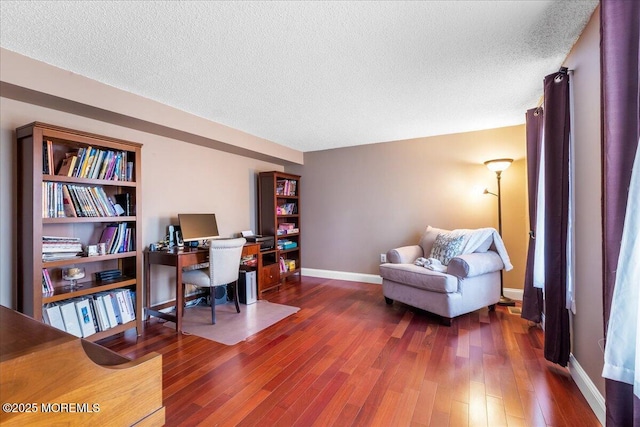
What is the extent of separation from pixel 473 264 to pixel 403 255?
80 cm

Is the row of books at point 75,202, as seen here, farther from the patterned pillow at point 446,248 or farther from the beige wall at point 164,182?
the patterned pillow at point 446,248

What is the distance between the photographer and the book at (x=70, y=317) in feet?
6.86

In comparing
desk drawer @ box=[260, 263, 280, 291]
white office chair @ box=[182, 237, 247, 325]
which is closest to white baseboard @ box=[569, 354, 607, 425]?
white office chair @ box=[182, 237, 247, 325]

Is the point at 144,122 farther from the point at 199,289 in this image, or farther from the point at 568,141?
the point at 568,141

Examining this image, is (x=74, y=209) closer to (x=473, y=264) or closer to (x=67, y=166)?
(x=67, y=166)

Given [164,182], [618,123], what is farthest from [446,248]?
[164,182]

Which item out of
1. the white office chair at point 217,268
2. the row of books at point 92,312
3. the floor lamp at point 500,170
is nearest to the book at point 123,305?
the row of books at point 92,312

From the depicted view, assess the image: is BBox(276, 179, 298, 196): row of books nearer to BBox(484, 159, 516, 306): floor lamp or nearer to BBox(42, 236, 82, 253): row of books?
BBox(42, 236, 82, 253): row of books

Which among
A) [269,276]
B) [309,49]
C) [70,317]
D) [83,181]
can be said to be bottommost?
[269,276]

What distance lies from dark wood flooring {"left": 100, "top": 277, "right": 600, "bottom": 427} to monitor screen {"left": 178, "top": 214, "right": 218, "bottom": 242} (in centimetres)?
95

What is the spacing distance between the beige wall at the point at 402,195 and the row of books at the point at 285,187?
28cm

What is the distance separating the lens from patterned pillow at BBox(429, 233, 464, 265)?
120 inches

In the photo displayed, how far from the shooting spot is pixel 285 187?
452 cm

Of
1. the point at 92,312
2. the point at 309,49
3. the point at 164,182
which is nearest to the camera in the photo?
the point at 309,49
